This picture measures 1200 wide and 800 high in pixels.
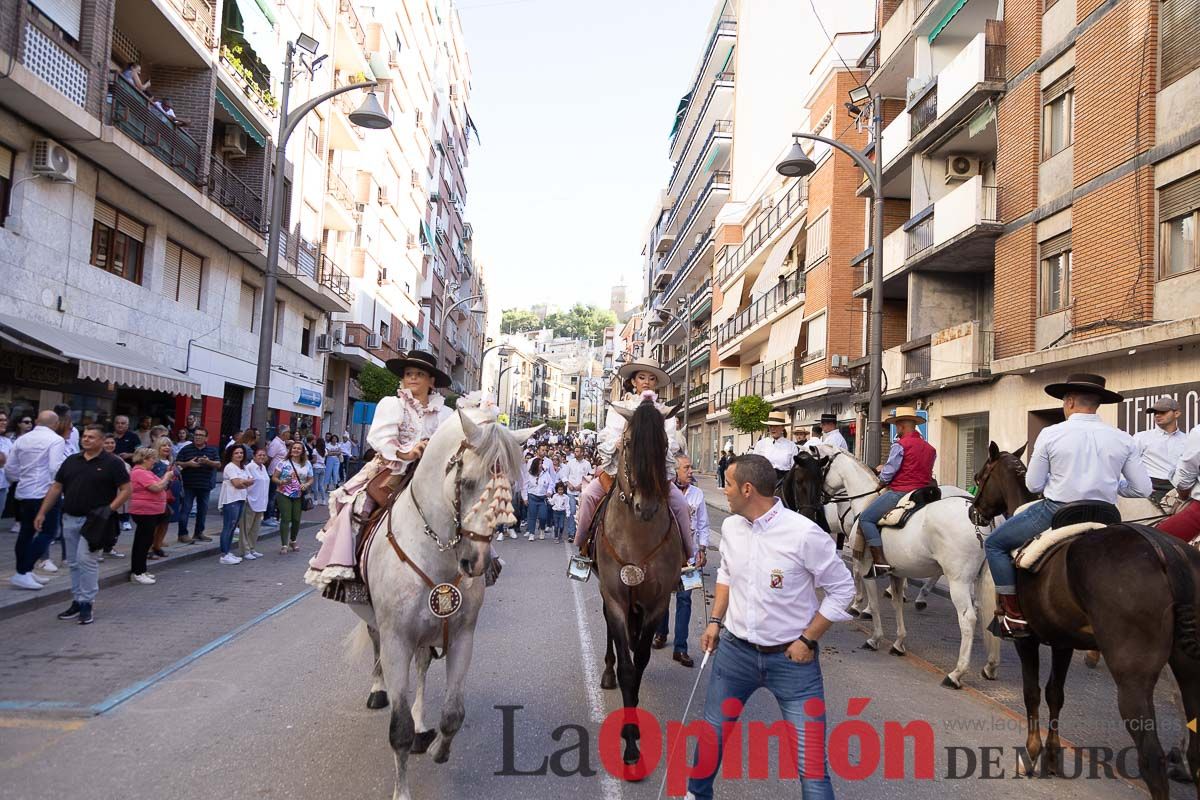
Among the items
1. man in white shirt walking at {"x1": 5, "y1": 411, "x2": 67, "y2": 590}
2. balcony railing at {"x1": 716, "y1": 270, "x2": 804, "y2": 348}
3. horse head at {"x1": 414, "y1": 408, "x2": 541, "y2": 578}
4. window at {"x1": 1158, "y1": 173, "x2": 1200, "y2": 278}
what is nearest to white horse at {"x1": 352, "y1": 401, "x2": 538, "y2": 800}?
horse head at {"x1": 414, "y1": 408, "x2": 541, "y2": 578}

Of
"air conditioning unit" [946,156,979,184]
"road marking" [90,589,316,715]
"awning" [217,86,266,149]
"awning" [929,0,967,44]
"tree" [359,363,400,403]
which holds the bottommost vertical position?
"road marking" [90,589,316,715]

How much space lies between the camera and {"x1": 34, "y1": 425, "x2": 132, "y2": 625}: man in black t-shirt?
7.90 metres

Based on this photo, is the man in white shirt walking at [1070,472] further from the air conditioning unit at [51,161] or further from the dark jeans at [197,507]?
the air conditioning unit at [51,161]

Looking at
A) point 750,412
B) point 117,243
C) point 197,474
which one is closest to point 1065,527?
point 197,474

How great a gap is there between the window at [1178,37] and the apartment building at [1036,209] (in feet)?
0.10

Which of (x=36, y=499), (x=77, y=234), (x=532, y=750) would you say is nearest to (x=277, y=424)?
(x=77, y=234)

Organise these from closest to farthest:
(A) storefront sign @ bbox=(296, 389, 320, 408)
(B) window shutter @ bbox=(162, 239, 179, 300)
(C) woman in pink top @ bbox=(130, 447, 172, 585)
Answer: (C) woman in pink top @ bbox=(130, 447, 172, 585) < (B) window shutter @ bbox=(162, 239, 179, 300) < (A) storefront sign @ bbox=(296, 389, 320, 408)

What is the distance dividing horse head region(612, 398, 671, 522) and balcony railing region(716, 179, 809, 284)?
2998cm

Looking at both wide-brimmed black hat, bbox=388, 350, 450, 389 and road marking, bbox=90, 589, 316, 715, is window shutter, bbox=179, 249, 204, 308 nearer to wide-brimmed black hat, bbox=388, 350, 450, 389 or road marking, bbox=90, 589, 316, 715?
road marking, bbox=90, 589, 316, 715

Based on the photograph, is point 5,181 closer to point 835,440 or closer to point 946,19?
point 835,440

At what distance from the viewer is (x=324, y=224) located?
33062 millimetres

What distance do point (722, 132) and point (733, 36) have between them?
215 inches

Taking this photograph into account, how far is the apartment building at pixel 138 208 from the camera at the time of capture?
13711 mm

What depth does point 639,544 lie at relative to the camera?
5.60 meters
